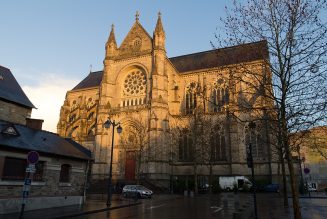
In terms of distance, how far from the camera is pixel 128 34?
44.3 metres

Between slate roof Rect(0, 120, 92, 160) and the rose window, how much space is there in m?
20.8

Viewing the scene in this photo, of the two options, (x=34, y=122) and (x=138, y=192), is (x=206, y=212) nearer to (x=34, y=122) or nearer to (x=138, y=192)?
(x=138, y=192)

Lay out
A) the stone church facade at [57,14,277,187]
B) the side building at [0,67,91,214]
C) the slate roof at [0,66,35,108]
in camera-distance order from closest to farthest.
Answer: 1. the side building at [0,67,91,214]
2. the slate roof at [0,66,35,108]
3. the stone church facade at [57,14,277,187]

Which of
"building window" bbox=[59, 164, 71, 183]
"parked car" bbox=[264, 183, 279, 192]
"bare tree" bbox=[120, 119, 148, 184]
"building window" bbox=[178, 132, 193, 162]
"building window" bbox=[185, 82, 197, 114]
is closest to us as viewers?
"building window" bbox=[59, 164, 71, 183]

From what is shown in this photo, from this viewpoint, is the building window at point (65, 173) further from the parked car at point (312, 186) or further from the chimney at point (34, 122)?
the parked car at point (312, 186)

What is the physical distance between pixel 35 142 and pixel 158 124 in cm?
1984

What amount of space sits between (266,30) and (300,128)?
17.6 feet

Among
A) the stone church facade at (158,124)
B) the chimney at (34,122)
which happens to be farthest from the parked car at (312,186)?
the chimney at (34,122)

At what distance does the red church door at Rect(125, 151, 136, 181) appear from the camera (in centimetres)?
3672

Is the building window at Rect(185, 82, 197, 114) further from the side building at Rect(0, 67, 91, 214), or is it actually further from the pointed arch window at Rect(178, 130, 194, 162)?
the side building at Rect(0, 67, 91, 214)

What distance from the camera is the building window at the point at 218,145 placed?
124ft

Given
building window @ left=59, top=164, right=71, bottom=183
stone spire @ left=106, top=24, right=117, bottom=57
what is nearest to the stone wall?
building window @ left=59, top=164, right=71, bottom=183

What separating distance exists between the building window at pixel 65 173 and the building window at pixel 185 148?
72.6 feet

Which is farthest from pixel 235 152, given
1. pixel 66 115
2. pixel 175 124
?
pixel 66 115
